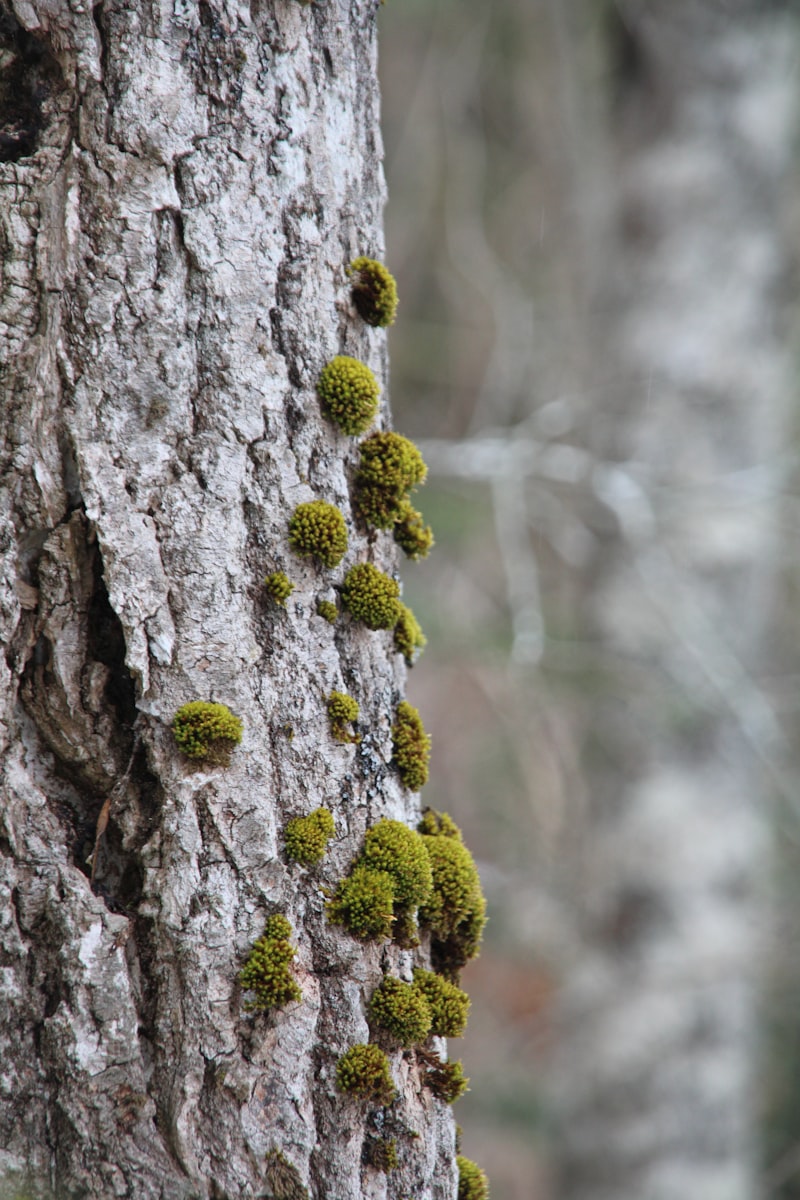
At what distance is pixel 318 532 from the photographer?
4.49 ft

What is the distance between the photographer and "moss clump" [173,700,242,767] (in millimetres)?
1268

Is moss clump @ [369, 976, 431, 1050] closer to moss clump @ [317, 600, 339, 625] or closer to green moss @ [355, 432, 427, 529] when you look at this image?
moss clump @ [317, 600, 339, 625]

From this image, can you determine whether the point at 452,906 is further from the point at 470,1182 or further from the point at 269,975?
the point at 470,1182

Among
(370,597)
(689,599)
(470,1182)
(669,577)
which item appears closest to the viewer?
(370,597)

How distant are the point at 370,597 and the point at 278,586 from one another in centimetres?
17

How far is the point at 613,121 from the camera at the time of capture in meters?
4.54

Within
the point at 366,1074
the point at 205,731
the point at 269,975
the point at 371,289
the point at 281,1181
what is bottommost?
the point at 281,1181

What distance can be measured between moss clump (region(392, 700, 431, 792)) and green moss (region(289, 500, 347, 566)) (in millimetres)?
314

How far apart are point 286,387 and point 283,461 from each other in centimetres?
12

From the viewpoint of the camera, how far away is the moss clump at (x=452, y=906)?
1.51 metres

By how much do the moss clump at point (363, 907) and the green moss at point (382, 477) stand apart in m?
0.59

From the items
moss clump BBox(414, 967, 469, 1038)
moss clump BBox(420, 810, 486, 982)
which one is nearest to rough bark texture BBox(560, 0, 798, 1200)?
moss clump BBox(420, 810, 486, 982)

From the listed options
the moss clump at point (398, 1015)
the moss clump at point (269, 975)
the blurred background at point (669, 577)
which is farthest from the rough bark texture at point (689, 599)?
the moss clump at point (269, 975)

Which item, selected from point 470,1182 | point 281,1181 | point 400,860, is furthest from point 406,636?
point 470,1182
